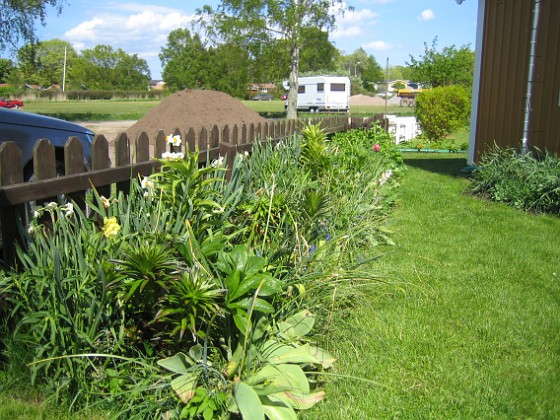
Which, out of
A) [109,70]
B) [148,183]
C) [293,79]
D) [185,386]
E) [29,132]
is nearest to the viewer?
[185,386]

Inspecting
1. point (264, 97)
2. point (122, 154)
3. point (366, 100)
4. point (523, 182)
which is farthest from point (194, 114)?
point (264, 97)

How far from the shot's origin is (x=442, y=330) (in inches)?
139

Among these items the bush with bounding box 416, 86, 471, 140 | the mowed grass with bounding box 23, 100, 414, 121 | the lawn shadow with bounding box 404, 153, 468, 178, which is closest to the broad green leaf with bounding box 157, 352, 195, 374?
the lawn shadow with bounding box 404, 153, 468, 178

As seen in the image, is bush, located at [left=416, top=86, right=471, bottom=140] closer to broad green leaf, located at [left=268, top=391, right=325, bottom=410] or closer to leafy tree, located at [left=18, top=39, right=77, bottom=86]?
broad green leaf, located at [left=268, top=391, right=325, bottom=410]

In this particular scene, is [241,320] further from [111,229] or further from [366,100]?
[366,100]

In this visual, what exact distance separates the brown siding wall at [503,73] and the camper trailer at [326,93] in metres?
43.3

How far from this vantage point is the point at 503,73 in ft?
30.1

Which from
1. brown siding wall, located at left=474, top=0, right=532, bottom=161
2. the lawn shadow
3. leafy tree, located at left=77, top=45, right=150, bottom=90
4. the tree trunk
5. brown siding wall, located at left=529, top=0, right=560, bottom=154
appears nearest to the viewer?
brown siding wall, located at left=529, top=0, right=560, bottom=154

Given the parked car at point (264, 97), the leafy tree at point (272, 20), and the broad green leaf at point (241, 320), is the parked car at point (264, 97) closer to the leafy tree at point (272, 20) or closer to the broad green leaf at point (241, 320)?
the leafy tree at point (272, 20)

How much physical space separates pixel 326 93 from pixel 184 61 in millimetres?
36039

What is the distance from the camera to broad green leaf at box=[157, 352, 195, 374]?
2.51 meters

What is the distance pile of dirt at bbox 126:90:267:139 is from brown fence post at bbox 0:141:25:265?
42.2 feet

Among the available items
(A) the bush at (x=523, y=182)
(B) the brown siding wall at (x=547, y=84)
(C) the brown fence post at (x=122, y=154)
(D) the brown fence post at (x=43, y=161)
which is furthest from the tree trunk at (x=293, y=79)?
(D) the brown fence post at (x=43, y=161)

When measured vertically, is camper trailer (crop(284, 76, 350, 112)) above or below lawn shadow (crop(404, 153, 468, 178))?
above
